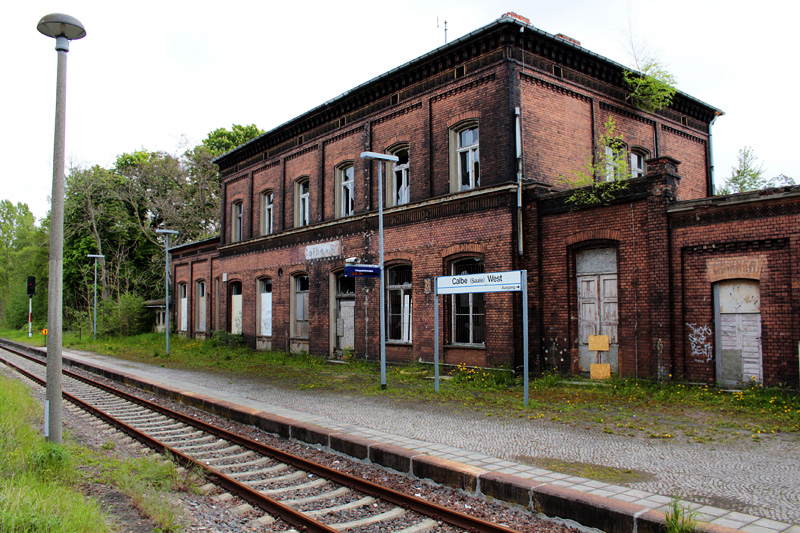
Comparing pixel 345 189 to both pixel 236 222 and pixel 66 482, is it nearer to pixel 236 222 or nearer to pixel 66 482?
pixel 236 222

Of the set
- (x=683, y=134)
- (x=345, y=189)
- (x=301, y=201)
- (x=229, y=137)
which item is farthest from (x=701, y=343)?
(x=229, y=137)

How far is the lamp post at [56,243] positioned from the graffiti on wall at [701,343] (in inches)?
447

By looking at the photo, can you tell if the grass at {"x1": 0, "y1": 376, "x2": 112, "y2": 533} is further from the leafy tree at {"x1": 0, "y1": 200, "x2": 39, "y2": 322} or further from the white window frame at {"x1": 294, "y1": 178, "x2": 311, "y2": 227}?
the leafy tree at {"x1": 0, "y1": 200, "x2": 39, "y2": 322}

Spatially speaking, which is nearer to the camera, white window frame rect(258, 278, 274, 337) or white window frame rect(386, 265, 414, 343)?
white window frame rect(386, 265, 414, 343)

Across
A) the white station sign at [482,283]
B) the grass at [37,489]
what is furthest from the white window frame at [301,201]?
the grass at [37,489]

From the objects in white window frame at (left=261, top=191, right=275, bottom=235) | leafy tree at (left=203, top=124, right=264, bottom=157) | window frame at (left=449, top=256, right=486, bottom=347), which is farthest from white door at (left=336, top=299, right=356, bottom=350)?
leafy tree at (left=203, top=124, right=264, bottom=157)

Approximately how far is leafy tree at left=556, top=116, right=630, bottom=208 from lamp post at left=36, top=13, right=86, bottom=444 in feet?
35.0

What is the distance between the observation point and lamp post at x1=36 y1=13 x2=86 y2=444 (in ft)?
24.5

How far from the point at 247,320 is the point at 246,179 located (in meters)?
6.86

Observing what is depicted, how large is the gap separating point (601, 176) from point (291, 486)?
13345mm

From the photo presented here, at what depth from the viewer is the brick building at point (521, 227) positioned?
11.7 m

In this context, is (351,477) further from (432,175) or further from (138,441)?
(432,175)

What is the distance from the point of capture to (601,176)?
1692cm

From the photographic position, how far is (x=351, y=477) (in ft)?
22.4
